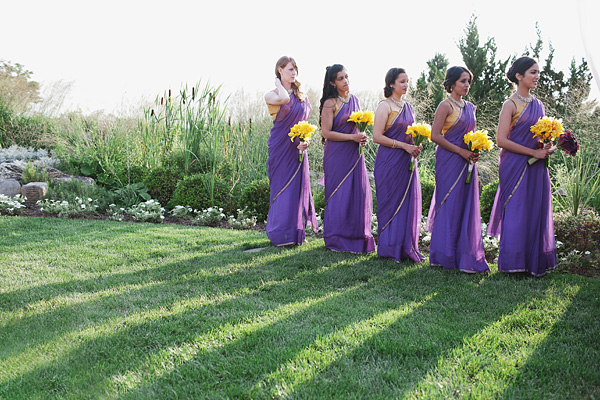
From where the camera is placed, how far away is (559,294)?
396 centimetres

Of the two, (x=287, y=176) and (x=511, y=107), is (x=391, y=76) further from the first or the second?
(x=287, y=176)

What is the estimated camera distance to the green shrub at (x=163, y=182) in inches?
332

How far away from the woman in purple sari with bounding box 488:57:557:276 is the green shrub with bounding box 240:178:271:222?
12.7 feet

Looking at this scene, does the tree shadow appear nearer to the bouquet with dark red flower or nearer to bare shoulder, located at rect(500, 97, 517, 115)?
the bouquet with dark red flower

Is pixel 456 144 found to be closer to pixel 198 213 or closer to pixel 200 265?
Answer: pixel 200 265

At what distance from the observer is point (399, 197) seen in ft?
16.6

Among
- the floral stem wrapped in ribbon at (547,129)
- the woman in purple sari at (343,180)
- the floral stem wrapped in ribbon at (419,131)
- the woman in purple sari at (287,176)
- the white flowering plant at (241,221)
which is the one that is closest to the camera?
the floral stem wrapped in ribbon at (547,129)

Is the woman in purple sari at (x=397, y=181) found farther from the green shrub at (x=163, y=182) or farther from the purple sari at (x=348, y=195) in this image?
the green shrub at (x=163, y=182)

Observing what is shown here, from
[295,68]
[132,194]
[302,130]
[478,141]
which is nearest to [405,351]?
[478,141]

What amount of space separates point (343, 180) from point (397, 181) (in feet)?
2.09

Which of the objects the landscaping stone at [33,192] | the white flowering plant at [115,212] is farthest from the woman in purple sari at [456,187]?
the landscaping stone at [33,192]

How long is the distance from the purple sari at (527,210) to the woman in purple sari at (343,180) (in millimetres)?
1520

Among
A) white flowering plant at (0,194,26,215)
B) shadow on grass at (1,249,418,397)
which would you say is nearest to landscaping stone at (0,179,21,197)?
white flowering plant at (0,194,26,215)

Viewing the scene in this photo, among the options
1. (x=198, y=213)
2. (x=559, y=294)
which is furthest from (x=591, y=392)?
(x=198, y=213)
